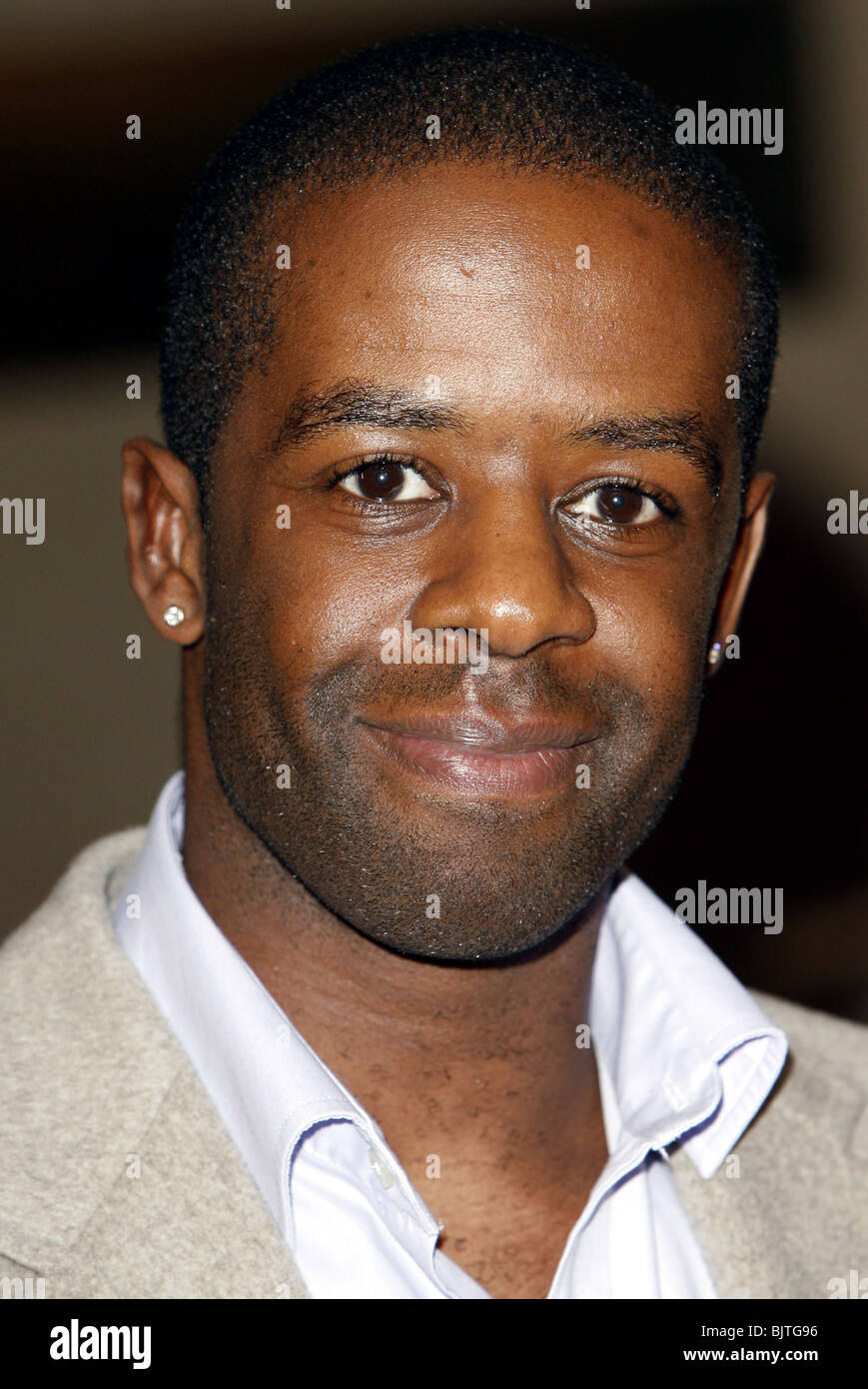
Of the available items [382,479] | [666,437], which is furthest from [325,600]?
[666,437]

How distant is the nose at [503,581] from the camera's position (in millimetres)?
1770

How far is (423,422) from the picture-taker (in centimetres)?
181

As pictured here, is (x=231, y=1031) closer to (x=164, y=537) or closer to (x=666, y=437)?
Answer: (x=164, y=537)

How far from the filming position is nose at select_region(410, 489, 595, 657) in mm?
1770

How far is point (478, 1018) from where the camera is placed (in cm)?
208

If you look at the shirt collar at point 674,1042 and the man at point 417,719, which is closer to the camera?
the man at point 417,719

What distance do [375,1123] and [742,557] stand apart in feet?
3.44

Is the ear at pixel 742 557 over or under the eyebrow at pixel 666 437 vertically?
under

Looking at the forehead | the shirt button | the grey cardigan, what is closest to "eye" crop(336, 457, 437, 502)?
the forehead

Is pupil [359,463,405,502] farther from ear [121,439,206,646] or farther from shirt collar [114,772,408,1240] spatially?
shirt collar [114,772,408,1240]

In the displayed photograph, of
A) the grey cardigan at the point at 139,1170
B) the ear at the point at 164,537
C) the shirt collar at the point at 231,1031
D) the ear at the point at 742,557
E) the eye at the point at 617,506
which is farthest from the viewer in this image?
the ear at the point at 742,557

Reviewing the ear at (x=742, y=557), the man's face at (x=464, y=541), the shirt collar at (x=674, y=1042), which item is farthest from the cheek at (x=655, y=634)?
the shirt collar at (x=674, y=1042)

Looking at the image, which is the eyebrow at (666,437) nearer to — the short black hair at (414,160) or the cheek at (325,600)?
the short black hair at (414,160)

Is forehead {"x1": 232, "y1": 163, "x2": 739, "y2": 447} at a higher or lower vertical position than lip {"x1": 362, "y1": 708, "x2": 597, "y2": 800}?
higher
